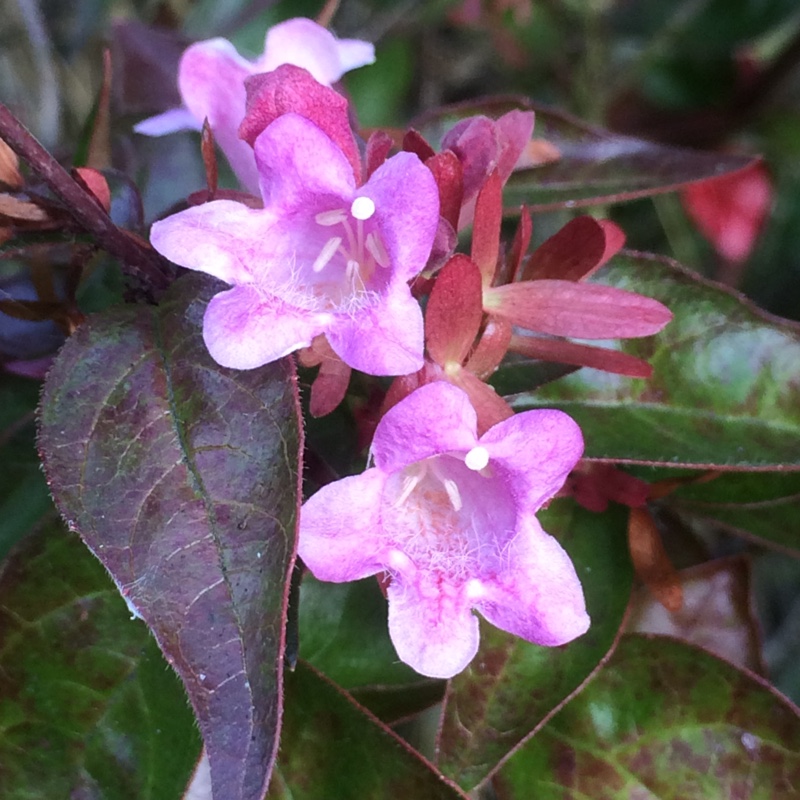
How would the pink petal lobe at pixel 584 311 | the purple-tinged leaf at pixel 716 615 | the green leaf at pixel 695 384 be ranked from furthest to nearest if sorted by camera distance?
the purple-tinged leaf at pixel 716 615 < the green leaf at pixel 695 384 < the pink petal lobe at pixel 584 311

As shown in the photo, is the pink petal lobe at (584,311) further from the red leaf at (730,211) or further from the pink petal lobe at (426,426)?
the red leaf at (730,211)

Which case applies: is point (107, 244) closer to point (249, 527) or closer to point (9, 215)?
point (9, 215)

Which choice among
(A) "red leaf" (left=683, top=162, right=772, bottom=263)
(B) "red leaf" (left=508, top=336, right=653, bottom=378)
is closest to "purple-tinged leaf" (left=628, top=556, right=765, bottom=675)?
(B) "red leaf" (left=508, top=336, right=653, bottom=378)

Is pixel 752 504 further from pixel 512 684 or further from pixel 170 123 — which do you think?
pixel 170 123

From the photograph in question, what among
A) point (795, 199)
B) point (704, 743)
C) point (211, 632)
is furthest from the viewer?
point (795, 199)

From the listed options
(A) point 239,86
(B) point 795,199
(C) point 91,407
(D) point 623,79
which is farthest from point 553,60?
(C) point 91,407

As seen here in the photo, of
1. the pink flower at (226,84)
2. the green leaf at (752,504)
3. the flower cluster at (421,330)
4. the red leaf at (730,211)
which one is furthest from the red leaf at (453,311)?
the red leaf at (730,211)

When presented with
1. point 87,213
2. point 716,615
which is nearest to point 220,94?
point 87,213
